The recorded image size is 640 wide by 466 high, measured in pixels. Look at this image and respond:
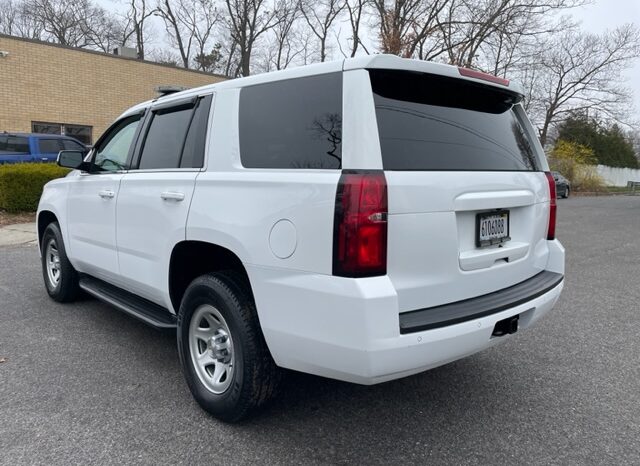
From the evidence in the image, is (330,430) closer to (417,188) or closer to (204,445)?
(204,445)

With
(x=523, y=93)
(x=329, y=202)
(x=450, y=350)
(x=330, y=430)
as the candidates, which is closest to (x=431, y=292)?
(x=450, y=350)

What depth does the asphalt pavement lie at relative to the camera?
8.43 feet

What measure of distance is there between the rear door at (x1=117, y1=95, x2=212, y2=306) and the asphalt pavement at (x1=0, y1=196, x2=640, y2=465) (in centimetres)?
70

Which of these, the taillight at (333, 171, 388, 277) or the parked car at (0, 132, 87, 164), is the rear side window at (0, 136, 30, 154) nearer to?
the parked car at (0, 132, 87, 164)

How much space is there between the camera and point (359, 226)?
7.08 ft

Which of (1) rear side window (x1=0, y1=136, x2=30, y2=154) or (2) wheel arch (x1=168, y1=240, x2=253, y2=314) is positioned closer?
(2) wheel arch (x1=168, y1=240, x2=253, y2=314)

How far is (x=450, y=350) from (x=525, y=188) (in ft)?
3.90

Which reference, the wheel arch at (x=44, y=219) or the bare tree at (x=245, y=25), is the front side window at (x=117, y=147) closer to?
the wheel arch at (x=44, y=219)

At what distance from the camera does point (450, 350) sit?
2.34 meters

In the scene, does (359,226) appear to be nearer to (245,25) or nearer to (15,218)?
(15,218)

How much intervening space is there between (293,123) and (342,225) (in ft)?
2.33

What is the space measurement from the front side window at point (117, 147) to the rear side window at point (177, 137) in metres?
0.32

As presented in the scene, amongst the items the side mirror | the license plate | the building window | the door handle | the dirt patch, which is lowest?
the dirt patch

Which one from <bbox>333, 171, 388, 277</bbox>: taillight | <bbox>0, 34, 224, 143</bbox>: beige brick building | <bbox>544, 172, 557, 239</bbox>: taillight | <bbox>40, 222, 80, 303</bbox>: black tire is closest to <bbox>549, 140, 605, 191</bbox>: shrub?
<bbox>0, 34, 224, 143</bbox>: beige brick building
